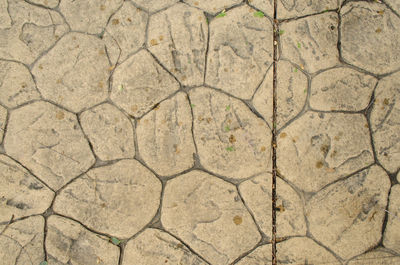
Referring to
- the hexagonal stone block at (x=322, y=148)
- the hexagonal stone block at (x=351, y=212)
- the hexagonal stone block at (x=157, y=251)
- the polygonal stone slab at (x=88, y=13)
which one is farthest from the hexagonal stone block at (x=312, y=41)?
the hexagonal stone block at (x=157, y=251)

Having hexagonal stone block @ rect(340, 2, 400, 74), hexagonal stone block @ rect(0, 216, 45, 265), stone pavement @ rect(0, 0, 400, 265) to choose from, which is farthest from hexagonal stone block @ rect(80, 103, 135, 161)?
hexagonal stone block @ rect(340, 2, 400, 74)

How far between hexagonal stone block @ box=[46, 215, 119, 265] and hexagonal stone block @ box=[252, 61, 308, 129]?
1559mm

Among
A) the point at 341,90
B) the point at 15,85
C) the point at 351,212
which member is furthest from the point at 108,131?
the point at 351,212

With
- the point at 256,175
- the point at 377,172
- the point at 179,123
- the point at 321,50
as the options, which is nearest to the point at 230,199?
the point at 256,175

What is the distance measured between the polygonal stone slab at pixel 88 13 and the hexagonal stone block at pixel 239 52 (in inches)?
32.6

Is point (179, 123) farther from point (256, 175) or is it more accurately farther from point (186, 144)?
point (256, 175)

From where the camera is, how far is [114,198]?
2.57 meters

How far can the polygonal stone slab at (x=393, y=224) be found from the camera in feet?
8.34

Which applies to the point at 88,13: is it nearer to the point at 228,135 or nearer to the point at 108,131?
the point at 108,131

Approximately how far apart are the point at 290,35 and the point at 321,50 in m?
0.27

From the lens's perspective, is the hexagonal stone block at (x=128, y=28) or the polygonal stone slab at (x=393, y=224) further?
the hexagonal stone block at (x=128, y=28)

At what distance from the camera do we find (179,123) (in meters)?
2.61

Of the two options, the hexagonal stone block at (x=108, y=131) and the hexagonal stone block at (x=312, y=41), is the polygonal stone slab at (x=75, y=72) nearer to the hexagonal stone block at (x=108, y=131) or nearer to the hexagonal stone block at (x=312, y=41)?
the hexagonal stone block at (x=108, y=131)

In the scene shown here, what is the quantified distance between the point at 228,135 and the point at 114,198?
100 cm
